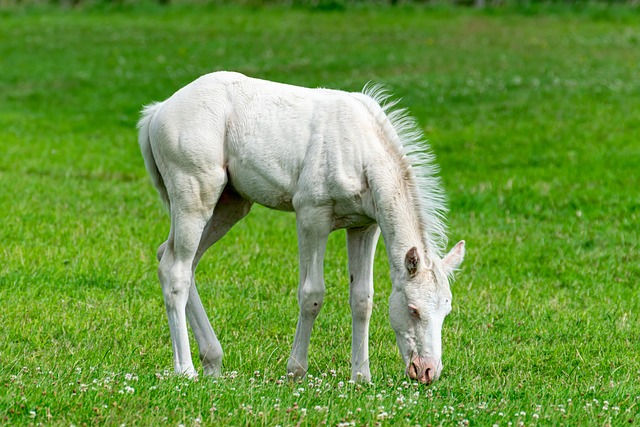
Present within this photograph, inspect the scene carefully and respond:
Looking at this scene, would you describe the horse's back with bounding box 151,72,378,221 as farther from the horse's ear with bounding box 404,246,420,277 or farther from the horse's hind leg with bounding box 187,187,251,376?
the horse's ear with bounding box 404,246,420,277

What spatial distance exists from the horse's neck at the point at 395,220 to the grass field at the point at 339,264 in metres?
0.80

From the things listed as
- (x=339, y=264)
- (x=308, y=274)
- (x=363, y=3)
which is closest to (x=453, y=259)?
(x=308, y=274)

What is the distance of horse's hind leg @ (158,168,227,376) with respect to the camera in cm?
625

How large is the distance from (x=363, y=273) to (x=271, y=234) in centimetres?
409

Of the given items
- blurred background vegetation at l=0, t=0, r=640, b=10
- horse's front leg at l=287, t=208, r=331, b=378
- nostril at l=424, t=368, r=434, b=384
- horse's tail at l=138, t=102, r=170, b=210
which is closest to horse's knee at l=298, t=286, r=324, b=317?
horse's front leg at l=287, t=208, r=331, b=378

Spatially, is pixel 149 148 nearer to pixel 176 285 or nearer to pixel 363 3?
pixel 176 285

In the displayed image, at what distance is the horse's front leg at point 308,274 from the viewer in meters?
6.04

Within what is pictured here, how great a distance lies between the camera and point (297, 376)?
6137 millimetres

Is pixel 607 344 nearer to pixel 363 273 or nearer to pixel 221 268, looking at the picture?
pixel 363 273

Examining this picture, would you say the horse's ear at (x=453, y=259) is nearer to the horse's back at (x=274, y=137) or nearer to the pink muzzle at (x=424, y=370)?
the pink muzzle at (x=424, y=370)

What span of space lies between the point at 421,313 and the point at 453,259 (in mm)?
454

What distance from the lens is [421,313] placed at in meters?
5.66

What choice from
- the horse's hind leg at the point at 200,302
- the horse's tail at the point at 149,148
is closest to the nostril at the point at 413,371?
the horse's hind leg at the point at 200,302

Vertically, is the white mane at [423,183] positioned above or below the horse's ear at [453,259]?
above
